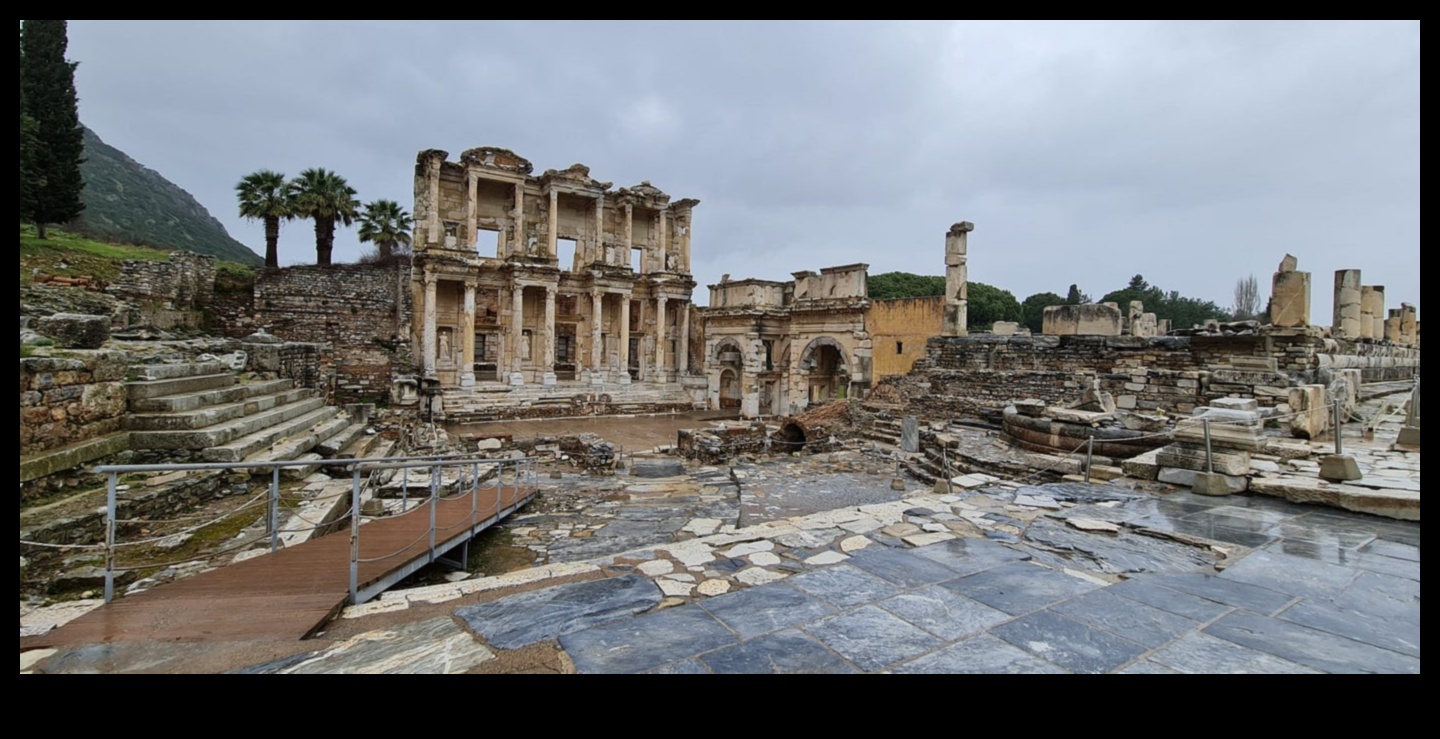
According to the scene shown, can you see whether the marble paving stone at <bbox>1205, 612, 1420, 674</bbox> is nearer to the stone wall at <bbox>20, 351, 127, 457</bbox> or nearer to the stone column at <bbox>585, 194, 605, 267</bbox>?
the stone wall at <bbox>20, 351, 127, 457</bbox>

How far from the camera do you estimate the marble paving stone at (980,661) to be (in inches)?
101

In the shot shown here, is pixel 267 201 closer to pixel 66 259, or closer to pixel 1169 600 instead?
pixel 66 259

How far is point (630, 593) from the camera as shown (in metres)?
3.48

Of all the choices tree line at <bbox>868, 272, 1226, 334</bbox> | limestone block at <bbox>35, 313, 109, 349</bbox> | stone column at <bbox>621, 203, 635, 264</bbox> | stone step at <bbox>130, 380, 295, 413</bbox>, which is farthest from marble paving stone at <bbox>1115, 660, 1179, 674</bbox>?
tree line at <bbox>868, 272, 1226, 334</bbox>

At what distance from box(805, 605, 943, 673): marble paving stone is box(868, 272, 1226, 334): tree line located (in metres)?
42.6

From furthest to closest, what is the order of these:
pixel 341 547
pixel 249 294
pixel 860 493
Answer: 1. pixel 249 294
2. pixel 860 493
3. pixel 341 547

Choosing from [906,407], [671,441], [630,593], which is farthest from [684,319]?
[630,593]

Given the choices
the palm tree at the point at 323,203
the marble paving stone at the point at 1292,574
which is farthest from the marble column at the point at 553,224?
the marble paving stone at the point at 1292,574

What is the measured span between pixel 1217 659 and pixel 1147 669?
1.24 ft

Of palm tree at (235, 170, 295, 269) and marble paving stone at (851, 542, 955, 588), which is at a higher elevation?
palm tree at (235, 170, 295, 269)

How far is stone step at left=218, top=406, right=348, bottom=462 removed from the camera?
647cm

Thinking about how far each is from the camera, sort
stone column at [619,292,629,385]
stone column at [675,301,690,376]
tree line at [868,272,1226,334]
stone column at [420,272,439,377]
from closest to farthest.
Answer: stone column at [420,272,439,377]
stone column at [619,292,629,385]
stone column at [675,301,690,376]
tree line at [868,272,1226,334]
